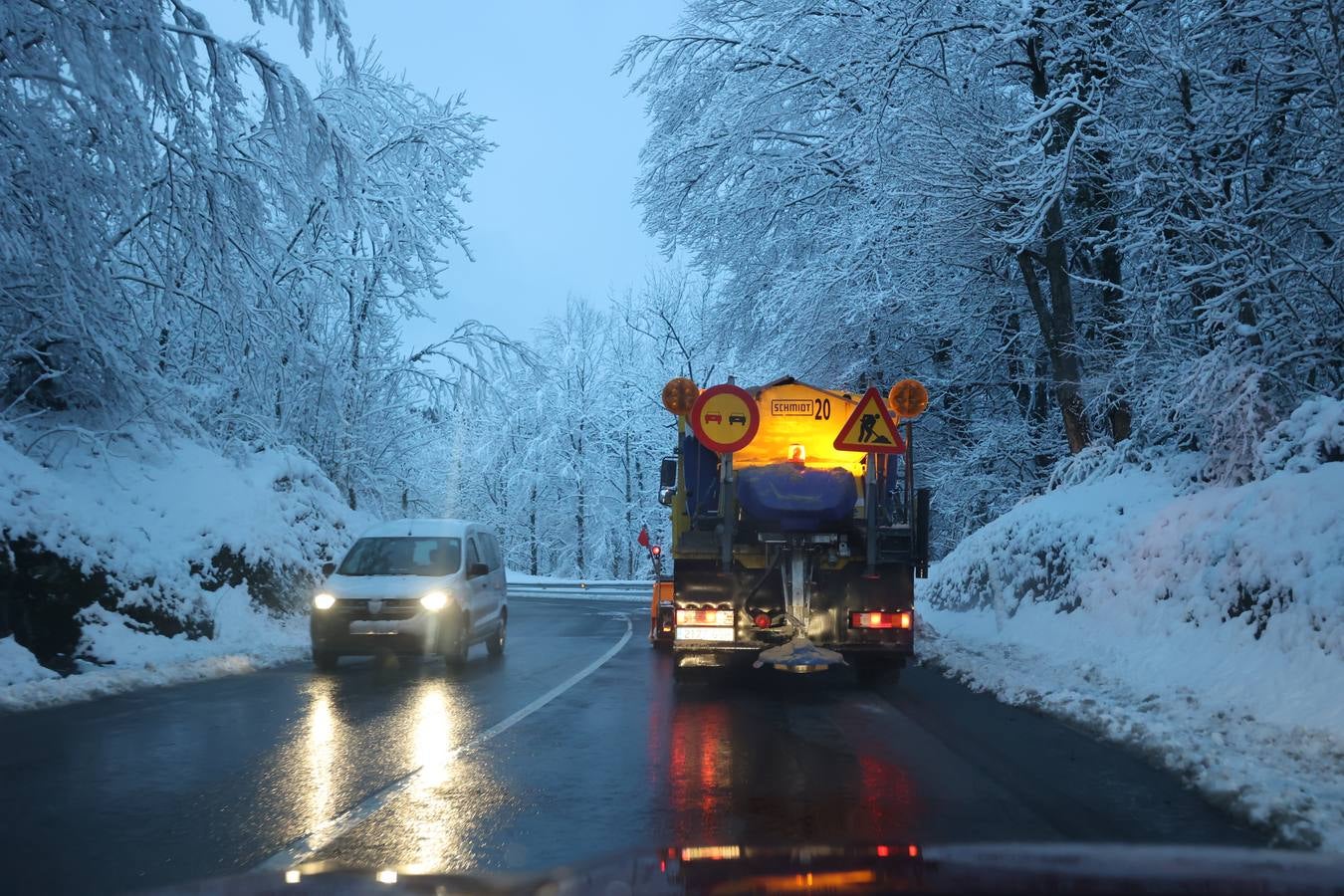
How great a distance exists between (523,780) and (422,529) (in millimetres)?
9148

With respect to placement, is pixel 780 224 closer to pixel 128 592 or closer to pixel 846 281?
pixel 846 281

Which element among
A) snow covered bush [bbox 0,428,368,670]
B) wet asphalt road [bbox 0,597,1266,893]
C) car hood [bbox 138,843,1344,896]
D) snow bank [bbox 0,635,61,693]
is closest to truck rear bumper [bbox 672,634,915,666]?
wet asphalt road [bbox 0,597,1266,893]

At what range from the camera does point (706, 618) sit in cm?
1163

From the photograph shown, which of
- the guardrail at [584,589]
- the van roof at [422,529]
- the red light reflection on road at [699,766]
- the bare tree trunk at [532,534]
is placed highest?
the bare tree trunk at [532,534]

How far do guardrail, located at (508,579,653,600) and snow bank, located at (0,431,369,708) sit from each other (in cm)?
1679

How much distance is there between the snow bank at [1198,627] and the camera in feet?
23.9

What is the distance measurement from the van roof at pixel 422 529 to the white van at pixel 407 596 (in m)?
0.01

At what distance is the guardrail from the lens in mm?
38656

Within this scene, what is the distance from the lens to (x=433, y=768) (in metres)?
7.60

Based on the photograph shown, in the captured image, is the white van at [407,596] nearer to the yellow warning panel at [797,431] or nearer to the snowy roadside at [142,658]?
the snowy roadside at [142,658]

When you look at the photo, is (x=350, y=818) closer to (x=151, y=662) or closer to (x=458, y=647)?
(x=458, y=647)

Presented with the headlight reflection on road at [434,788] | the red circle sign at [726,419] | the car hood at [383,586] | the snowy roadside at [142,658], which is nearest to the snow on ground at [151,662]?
the snowy roadside at [142,658]

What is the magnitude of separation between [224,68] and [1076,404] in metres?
14.4

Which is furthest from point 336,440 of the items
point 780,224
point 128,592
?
point 128,592
